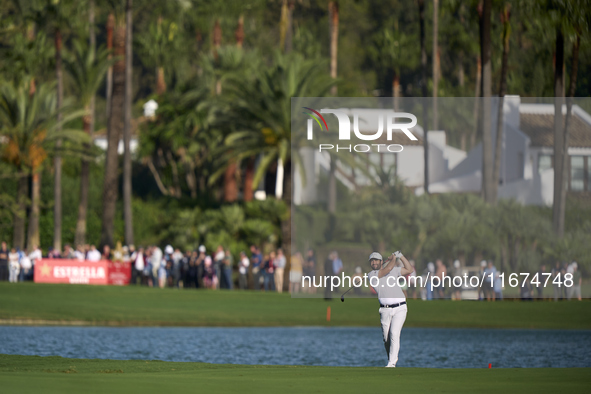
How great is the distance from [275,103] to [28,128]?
1568 cm

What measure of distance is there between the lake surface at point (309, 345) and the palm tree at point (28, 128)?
27118 mm

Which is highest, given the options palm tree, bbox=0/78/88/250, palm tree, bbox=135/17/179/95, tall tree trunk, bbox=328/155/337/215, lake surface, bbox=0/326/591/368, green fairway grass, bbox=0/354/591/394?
palm tree, bbox=135/17/179/95

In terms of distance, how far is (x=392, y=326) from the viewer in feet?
54.4

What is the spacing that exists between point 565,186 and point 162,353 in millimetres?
10004

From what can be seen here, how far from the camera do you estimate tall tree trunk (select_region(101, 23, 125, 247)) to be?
5284 cm

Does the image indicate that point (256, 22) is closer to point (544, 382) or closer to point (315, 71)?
point (315, 71)

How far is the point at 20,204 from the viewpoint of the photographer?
5478cm

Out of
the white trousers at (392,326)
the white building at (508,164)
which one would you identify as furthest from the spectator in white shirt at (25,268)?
the white trousers at (392,326)

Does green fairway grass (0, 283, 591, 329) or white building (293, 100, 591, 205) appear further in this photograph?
green fairway grass (0, 283, 591, 329)

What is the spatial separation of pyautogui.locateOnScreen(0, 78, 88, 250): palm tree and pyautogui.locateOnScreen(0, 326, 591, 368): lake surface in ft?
89.0

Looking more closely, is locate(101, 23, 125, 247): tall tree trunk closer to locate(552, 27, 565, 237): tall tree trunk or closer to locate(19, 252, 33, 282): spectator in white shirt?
locate(19, 252, 33, 282): spectator in white shirt

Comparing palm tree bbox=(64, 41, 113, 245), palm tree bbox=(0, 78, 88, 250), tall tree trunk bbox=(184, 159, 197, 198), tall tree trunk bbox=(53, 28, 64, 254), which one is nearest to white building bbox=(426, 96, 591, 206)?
palm tree bbox=(0, 78, 88, 250)

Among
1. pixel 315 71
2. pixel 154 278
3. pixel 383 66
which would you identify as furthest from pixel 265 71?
pixel 383 66

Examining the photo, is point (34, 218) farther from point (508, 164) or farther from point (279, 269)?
point (508, 164)
